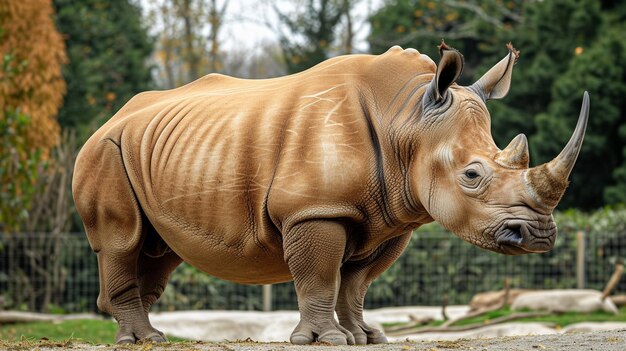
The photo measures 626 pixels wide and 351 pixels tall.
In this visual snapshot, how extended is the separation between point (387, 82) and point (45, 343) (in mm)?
2504

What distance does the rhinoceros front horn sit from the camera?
5.40 meters

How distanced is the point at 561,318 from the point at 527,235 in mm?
9738

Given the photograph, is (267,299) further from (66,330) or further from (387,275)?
(66,330)

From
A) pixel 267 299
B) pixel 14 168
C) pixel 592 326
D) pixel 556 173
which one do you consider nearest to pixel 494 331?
pixel 592 326

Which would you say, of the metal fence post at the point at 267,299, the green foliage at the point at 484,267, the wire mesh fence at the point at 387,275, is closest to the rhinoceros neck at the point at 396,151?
the metal fence post at the point at 267,299

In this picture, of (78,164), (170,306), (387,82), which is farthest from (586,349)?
(170,306)

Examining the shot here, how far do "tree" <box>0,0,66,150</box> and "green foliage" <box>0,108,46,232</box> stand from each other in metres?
1.51

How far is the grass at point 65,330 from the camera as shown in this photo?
13031 mm

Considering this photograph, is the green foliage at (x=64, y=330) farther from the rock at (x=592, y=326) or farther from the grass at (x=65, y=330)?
the rock at (x=592, y=326)

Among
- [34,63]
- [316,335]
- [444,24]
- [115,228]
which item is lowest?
[316,335]

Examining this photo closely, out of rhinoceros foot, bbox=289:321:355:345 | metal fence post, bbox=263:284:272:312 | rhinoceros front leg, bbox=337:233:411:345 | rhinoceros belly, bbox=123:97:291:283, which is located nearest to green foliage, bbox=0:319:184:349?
metal fence post, bbox=263:284:272:312

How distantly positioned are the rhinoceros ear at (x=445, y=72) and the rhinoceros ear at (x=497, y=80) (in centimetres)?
42

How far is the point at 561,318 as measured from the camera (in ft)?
48.4

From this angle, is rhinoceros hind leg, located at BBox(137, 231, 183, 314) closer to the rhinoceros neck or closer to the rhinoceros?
the rhinoceros
